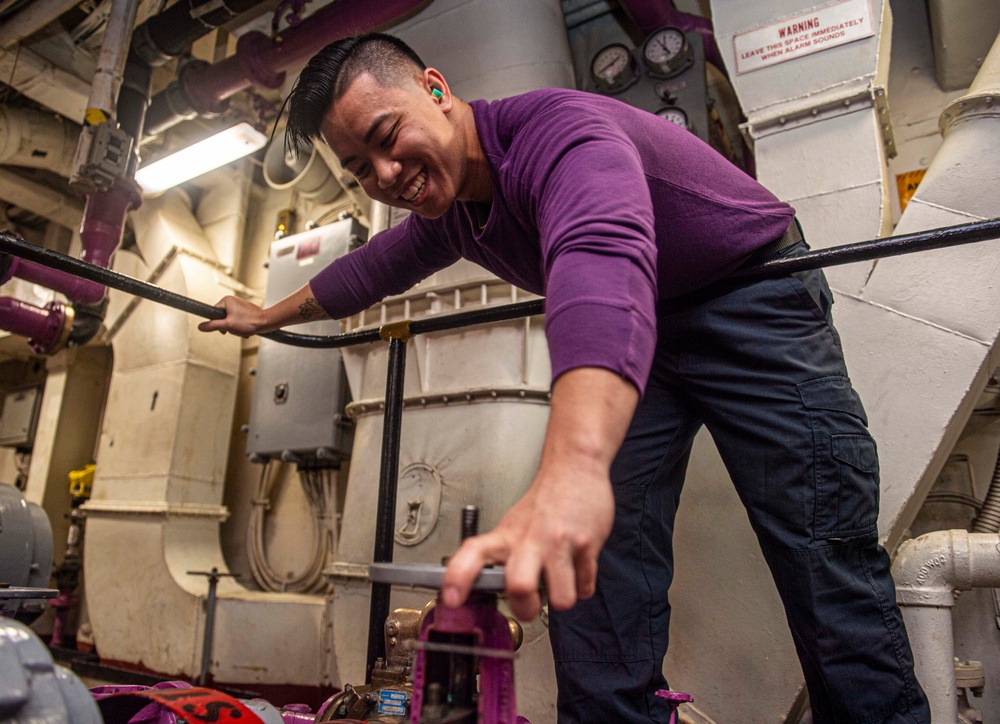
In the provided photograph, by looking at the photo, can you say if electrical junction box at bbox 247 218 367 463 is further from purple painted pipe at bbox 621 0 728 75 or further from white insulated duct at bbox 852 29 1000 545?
white insulated duct at bbox 852 29 1000 545

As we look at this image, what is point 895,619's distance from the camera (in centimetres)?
106

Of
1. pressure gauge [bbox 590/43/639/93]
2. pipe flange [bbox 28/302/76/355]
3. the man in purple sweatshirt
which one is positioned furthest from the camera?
pipe flange [bbox 28/302/76/355]

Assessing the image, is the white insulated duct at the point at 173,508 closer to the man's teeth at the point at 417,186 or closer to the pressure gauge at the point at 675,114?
the man's teeth at the point at 417,186

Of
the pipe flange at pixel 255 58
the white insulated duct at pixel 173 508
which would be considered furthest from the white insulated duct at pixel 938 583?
the pipe flange at pixel 255 58

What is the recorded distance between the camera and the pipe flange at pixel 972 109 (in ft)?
5.97

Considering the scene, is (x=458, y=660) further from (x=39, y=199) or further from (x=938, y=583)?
(x=39, y=199)

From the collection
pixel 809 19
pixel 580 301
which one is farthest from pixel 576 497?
pixel 809 19

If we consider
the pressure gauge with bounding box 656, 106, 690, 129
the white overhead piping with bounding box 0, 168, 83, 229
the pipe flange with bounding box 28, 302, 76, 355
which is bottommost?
the pipe flange with bounding box 28, 302, 76, 355

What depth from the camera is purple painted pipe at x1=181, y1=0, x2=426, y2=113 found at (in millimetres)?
3141

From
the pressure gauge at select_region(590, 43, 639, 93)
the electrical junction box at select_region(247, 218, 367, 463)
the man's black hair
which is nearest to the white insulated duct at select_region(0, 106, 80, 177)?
the electrical junction box at select_region(247, 218, 367, 463)

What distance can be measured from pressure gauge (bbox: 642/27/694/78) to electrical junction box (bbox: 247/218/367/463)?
169cm

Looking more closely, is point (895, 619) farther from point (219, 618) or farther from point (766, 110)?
point (219, 618)

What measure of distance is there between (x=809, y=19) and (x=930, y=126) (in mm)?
1120

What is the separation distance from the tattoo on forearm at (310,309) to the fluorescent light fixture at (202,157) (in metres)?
2.59
